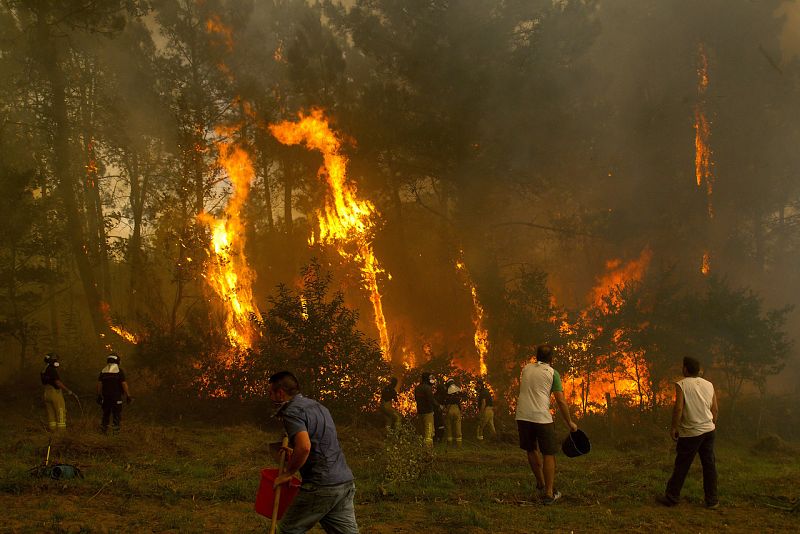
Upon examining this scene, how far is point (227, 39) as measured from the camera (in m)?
30.3

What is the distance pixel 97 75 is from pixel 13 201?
10310 mm

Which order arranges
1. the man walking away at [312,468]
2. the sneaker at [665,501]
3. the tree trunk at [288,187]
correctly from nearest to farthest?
the man walking away at [312,468]
the sneaker at [665,501]
the tree trunk at [288,187]

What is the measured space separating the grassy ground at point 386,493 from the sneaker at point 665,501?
5.6 inches

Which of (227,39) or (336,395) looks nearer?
(336,395)

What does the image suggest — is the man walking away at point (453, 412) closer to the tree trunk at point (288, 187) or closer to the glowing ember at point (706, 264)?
the tree trunk at point (288, 187)

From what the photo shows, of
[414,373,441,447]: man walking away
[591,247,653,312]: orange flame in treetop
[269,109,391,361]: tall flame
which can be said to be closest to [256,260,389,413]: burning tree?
[414,373,441,447]: man walking away

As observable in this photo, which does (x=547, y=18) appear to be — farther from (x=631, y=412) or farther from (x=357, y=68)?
(x=631, y=412)

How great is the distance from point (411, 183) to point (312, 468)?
2359 centimetres

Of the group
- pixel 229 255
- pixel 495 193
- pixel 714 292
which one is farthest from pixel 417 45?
pixel 714 292

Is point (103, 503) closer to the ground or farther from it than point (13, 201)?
closer to the ground

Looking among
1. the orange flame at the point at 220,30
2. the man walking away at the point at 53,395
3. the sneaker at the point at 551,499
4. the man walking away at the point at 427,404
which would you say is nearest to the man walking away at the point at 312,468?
the sneaker at the point at 551,499

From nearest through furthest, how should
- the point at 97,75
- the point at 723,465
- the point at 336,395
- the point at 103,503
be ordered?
the point at 103,503, the point at 723,465, the point at 336,395, the point at 97,75

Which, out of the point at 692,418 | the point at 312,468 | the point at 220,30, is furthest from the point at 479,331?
the point at 312,468

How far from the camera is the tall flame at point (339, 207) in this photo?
2691 cm
